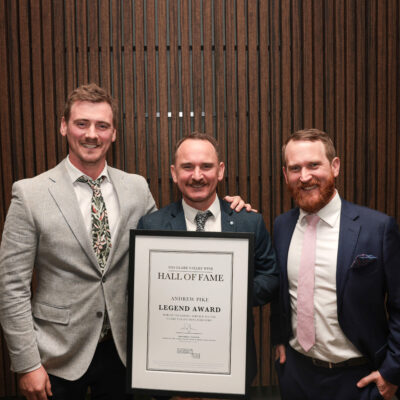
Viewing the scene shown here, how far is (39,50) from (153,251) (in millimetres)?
1973

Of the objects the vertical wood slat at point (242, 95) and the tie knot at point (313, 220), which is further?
the vertical wood slat at point (242, 95)

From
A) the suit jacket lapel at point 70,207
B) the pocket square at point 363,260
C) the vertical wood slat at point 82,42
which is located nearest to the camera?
the pocket square at point 363,260

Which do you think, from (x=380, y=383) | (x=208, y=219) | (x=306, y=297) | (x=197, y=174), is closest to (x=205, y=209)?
(x=208, y=219)

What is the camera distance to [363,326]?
5.24ft

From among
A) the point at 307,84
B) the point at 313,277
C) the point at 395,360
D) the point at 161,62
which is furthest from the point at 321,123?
the point at 395,360

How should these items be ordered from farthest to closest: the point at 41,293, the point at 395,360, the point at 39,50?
the point at 39,50 < the point at 41,293 < the point at 395,360

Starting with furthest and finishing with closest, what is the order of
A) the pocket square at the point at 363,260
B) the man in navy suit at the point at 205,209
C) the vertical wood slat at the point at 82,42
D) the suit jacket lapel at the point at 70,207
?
the vertical wood slat at the point at 82,42
the man in navy suit at the point at 205,209
the suit jacket lapel at the point at 70,207
the pocket square at the point at 363,260

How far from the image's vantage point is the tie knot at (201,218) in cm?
183

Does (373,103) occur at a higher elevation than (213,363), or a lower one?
higher

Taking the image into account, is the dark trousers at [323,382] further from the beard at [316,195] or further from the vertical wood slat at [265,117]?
the vertical wood slat at [265,117]

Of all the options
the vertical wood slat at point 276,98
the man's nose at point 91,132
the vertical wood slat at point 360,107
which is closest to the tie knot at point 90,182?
the man's nose at point 91,132

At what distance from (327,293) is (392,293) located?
26 centimetres

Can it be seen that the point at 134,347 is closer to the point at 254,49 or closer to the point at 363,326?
the point at 363,326

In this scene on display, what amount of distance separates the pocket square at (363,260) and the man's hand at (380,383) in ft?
1.53
